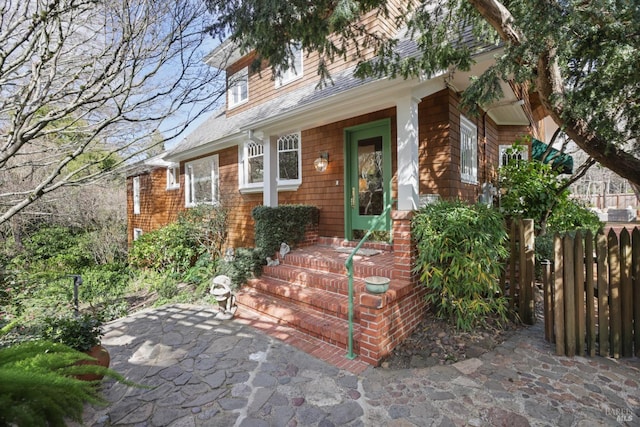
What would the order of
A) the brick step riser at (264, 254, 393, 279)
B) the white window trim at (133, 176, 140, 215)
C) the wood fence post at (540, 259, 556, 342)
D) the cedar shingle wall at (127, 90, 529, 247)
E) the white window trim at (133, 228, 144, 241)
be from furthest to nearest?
1. the white window trim at (133, 176, 140, 215)
2. the white window trim at (133, 228, 144, 241)
3. the cedar shingle wall at (127, 90, 529, 247)
4. the brick step riser at (264, 254, 393, 279)
5. the wood fence post at (540, 259, 556, 342)

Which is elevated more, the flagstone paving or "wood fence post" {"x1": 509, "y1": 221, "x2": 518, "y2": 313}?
"wood fence post" {"x1": 509, "y1": 221, "x2": 518, "y2": 313}

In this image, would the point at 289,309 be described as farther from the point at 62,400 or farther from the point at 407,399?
the point at 62,400

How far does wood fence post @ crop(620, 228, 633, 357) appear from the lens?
3477 millimetres

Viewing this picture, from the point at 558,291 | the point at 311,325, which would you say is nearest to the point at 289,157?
the point at 311,325

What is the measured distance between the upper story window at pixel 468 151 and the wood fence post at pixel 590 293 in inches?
103

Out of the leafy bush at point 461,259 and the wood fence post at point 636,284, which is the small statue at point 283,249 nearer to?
the leafy bush at point 461,259

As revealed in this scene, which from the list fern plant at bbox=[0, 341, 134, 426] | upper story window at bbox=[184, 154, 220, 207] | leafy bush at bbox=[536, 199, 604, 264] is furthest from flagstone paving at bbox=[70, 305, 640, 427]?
upper story window at bbox=[184, 154, 220, 207]

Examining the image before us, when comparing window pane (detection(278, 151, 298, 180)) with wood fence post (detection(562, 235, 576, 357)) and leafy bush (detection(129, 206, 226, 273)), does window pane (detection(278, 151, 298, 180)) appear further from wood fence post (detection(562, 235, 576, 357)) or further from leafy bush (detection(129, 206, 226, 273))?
wood fence post (detection(562, 235, 576, 357))

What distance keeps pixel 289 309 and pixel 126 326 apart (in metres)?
2.61

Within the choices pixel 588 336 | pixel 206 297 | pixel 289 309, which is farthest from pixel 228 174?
pixel 588 336

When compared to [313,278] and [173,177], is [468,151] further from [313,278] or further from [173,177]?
[173,177]

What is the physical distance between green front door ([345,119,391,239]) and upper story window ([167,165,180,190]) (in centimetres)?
820

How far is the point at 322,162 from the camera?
23.5ft

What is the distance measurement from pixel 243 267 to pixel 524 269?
4.68m
